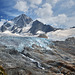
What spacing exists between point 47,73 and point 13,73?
6.11m

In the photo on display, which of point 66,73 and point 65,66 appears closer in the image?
point 66,73

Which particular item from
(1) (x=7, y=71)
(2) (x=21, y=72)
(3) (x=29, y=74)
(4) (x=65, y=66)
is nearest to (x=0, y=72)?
(1) (x=7, y=71)

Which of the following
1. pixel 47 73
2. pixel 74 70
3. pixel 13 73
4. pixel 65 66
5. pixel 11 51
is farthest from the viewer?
pixel 11 51

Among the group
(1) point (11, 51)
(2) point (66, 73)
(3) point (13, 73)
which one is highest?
(1) point (11, 51)

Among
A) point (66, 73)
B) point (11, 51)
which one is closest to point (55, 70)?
point (66, 73)

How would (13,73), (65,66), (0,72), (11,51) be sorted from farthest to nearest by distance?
(11,51)
(65,66)
(13,73)
(0,72)

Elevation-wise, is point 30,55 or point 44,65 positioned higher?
point 30,55

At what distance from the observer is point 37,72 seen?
1692 centimetres

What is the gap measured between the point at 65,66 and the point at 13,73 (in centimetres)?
1146

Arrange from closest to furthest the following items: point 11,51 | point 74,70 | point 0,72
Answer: point 0,72 → point 74,70 → point 11,51

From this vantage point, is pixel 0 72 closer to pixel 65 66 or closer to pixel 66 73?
pixel 66 73

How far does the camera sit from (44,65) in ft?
69.5

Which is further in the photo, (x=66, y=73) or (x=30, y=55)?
(x=30, y=55)

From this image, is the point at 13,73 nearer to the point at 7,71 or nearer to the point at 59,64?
the point at 7,71
